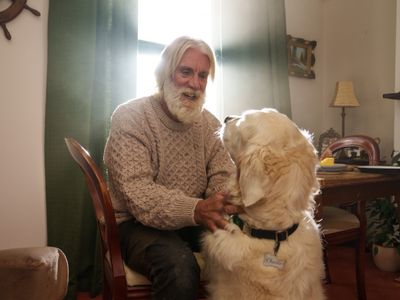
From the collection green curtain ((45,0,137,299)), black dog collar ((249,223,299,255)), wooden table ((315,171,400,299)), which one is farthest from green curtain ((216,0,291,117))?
black dog collar ((249,223,299,255))

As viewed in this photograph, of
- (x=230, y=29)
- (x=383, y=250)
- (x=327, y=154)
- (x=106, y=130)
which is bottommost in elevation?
(x=383, y=250)

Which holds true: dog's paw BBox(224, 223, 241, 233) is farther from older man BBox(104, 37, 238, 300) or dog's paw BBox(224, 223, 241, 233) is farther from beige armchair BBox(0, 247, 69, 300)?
beige armchair BBox(0, 247, 69, 300)

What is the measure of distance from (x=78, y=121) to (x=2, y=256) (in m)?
1.26

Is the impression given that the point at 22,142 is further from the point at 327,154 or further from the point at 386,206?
the point at 386,206

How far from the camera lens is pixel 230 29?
2.93 m

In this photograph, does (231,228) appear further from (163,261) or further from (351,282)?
(351,282)

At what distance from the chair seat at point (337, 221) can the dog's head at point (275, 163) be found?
0.90 metres

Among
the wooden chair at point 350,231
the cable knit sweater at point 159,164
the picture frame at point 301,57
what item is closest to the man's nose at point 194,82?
the cable knit sweater at point 159,164

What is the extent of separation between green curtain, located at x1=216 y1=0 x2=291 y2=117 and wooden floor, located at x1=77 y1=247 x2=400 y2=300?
128cm

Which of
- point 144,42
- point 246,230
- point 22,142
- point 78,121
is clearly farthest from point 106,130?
point 246,230

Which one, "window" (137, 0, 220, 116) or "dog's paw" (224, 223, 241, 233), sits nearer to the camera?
"dog's paw" (224, 223, 241, 233)

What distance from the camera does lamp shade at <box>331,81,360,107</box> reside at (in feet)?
10.7

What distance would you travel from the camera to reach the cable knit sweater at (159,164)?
3.96 ft

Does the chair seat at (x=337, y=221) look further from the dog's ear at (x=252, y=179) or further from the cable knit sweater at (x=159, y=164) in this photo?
the dog's ear at (x=252, y=179)
